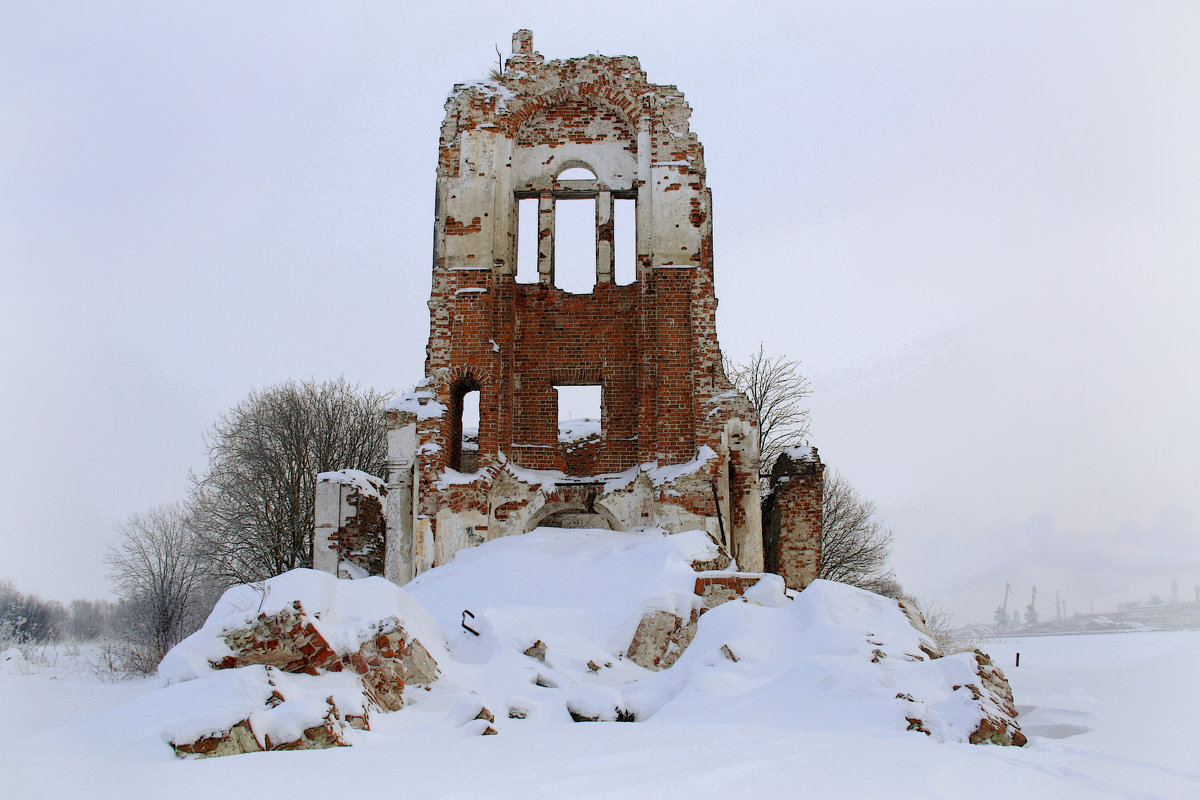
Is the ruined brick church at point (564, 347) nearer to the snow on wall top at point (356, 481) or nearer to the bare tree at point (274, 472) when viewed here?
the snow on wall top at point (356, 481)

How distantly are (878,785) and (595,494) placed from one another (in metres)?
8.89

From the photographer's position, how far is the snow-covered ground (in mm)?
3441

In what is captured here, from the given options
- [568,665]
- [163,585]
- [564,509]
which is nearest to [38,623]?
[163,585]

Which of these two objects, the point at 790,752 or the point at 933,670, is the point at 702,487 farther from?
the point at 790,752

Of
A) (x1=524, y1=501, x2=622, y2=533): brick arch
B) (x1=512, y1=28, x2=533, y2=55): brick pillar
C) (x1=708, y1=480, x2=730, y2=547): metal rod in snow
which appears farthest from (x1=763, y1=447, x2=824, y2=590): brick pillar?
(x1=512, y1=28, x2=533, y2=55): brick pillar

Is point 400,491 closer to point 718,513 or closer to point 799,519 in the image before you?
point 718,513

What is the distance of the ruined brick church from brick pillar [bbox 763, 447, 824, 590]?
254 centimetres

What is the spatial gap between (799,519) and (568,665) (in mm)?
8751

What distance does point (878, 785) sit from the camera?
3475 millimetres

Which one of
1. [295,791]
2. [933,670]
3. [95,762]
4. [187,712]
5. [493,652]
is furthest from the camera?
[493,652]

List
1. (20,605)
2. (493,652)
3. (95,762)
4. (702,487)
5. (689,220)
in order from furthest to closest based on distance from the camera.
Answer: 1. (20,605)
2. (689,220)
3. (702,487)
4. (493,652)
5. (95,762)

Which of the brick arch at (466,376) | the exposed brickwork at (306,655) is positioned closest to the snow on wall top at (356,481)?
the brick arch at (466,376)

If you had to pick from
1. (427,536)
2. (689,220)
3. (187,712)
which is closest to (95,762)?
(187,712)

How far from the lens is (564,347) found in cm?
1292
